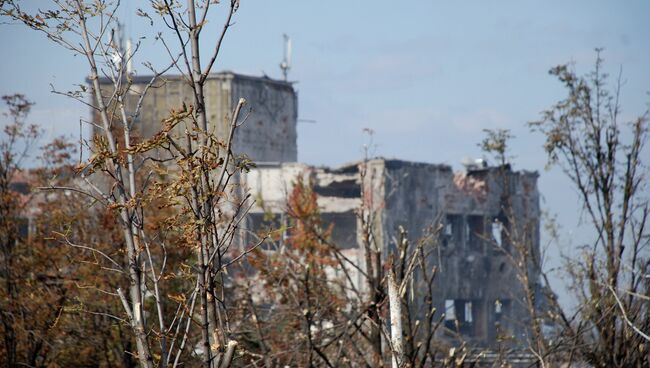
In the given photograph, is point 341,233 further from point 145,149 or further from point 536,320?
point 145,149

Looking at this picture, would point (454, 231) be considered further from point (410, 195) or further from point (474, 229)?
point (410, 195)

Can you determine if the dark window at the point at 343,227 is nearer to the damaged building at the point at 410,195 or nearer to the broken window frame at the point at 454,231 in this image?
the damaged building at the point at 410,195

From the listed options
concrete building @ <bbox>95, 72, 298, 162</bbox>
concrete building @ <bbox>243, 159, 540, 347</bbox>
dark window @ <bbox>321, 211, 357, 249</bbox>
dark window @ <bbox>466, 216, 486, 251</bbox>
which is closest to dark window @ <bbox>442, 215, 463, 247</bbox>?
concrete building @ <bbox>243, 159, 540, 347</bbox>

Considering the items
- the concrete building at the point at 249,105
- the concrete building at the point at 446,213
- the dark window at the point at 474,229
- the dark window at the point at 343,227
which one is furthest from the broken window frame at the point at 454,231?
the concrete building at the point at 249,105

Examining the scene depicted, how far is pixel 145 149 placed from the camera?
17.3ft

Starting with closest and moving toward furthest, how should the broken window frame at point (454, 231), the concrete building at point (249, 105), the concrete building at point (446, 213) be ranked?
the concrete building at point (446, 213) → the broken window frame at point (454, 231) → the concrete building at point (249, 105)

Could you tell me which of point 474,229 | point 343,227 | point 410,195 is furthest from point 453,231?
point 343,227

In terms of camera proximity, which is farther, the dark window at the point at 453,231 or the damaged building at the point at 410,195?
the dark window at the point at 453,231

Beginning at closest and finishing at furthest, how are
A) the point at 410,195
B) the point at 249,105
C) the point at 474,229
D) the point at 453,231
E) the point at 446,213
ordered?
the point at 410,195 → the point at 446,213 → the point at 453,231 → the point at 249,105 → the point at 474,229

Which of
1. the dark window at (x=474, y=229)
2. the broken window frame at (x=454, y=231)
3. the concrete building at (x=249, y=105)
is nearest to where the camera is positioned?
the broken window frame at (x=454, y=231)

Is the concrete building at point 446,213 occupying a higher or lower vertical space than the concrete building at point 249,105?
lower

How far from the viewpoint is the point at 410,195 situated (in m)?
35.4

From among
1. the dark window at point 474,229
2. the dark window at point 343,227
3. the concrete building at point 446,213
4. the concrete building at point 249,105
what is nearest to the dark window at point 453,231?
the concrete building at point 446,213

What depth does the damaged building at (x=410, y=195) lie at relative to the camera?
114 feet
